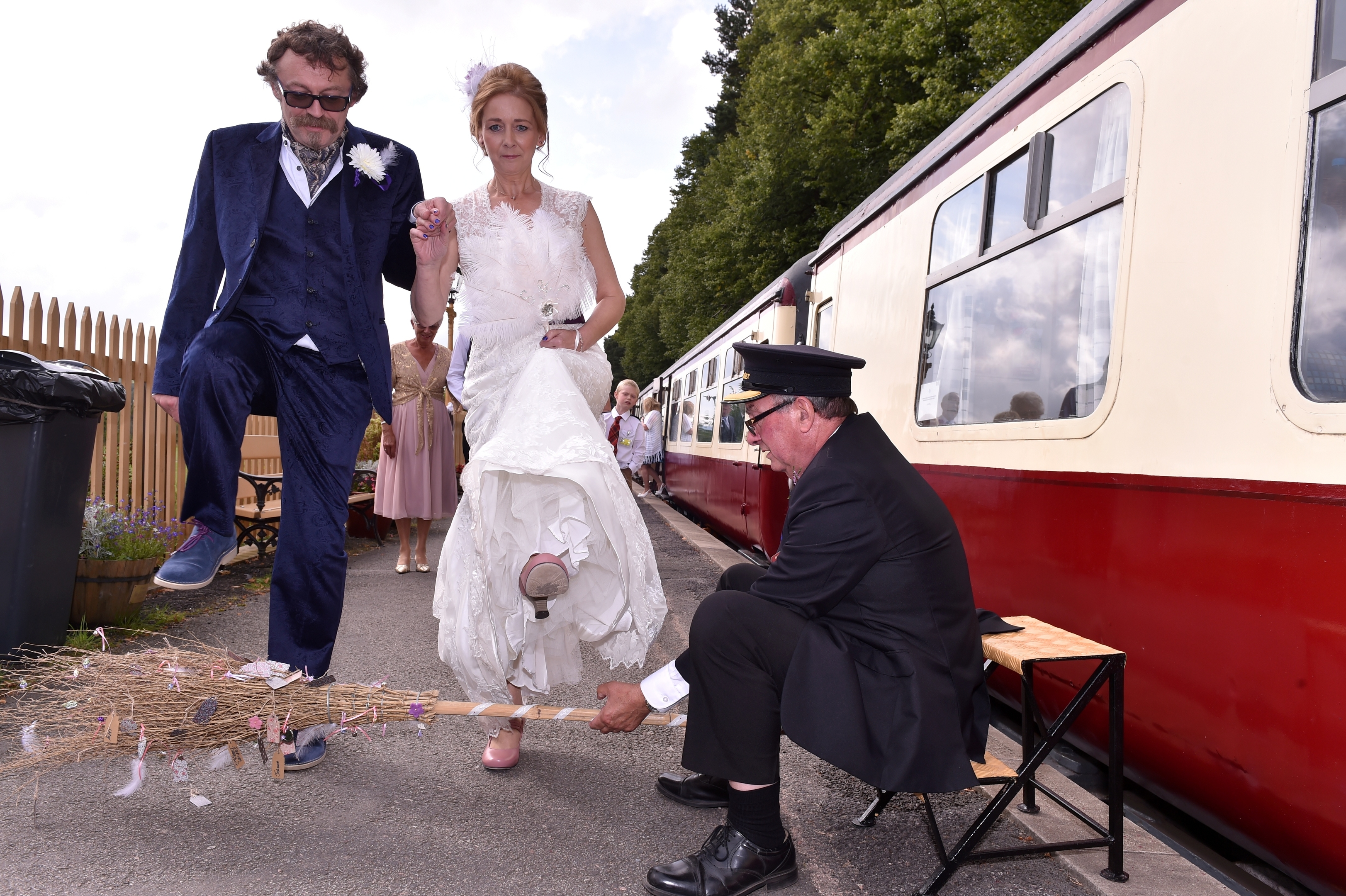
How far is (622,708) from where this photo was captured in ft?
8.14

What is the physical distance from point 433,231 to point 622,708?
5.92ft

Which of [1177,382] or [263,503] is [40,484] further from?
[1177,382]

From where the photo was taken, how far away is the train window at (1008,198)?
3744 millimetres

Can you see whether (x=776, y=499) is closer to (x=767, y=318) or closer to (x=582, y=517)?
(x=767, y=318)

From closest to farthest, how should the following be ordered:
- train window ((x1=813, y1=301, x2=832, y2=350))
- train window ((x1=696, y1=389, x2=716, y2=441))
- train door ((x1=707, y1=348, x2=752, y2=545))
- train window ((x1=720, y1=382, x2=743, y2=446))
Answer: train window ((x1=813, y1=301, x2=832, y2=350)), train door ((x1=707, y1=348, x2=752, y2=545)), train window ((x1=720, y1=382, x2=743, y2=446)), train window ((x1=696, y1=389, x2=716, y2=441))

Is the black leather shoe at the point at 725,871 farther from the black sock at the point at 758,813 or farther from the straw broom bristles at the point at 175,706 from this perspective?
the straw broom bristles at the point at 175,706

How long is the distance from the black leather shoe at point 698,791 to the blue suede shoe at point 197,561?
165cm

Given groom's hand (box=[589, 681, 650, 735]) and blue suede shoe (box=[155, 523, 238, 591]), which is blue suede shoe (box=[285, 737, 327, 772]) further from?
groom's hand (box=[589, 681, 650, 735])

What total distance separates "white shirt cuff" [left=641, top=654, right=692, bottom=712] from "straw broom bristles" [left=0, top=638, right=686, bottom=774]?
7.8 inches

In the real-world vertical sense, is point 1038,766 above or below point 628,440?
below

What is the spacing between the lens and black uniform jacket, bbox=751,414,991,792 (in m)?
2.21

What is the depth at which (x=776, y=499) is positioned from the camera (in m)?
8.04

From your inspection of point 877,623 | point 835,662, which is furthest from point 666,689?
point 877,623

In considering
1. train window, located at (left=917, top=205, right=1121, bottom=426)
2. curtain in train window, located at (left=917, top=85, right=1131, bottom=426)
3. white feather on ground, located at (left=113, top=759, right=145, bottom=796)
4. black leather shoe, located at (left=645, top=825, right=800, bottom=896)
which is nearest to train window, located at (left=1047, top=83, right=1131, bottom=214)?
curtain in train window, located at (left=917, top=85, right=1131, bottom=426)
